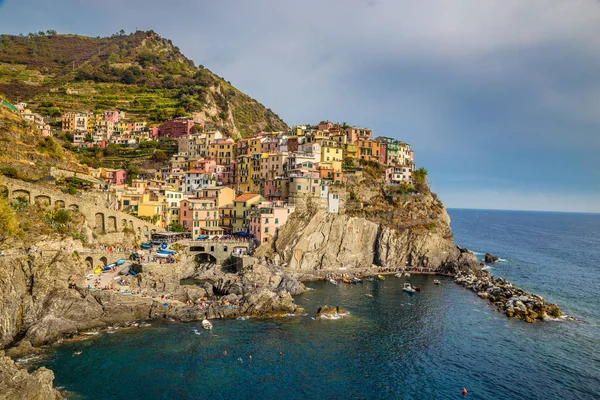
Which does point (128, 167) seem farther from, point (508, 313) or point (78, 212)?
point (508, 313)

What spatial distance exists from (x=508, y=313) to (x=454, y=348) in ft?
53.5

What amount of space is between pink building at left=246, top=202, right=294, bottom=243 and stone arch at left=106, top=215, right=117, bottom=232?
80.4ft

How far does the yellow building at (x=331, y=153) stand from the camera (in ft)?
299

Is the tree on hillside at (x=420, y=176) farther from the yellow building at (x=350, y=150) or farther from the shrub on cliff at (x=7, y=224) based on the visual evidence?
the shrub on cliff at (x=7, y=224)

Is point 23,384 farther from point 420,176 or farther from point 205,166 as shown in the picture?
point 420,176

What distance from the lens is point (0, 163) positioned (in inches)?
2377

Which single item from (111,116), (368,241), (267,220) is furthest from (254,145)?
(111,116)

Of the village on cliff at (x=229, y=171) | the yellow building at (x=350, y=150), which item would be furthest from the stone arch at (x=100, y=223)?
the yellow building at (x=350, y=150)

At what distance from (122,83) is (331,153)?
102705 mm

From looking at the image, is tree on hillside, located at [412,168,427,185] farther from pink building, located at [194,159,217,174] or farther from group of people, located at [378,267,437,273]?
pink building, located at [194,159,217,174]

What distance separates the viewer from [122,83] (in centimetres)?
15012

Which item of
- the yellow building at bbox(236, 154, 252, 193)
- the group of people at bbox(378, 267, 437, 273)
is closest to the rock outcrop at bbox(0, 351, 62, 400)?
the group of people at bbox(378, 267, 437, 273)

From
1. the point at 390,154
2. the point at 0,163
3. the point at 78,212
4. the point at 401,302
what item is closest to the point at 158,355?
the point at 78,212

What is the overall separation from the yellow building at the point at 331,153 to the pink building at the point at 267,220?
20047 millimetres
